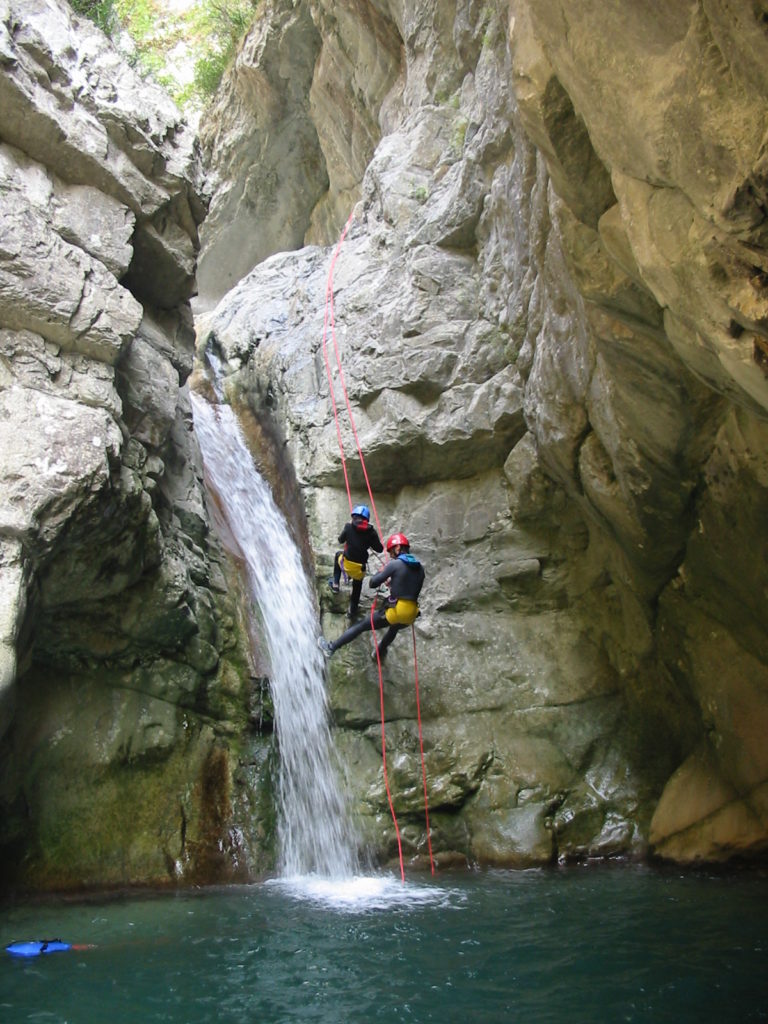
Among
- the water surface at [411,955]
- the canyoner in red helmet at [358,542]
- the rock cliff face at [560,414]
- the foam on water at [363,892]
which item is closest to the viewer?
the rock cliff face at [560,414]

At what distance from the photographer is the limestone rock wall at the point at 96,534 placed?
6547 millimetres

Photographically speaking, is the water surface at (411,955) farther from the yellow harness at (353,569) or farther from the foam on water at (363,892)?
the yellow harness at (353,569)

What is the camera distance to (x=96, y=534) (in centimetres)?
692

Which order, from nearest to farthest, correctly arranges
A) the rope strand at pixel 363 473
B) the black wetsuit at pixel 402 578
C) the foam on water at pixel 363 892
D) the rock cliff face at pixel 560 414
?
the rock cliff face at pixel 560 414 → the foam on water at pixel 363 892 → the rope strand at pixel 363 473 → the black wetsuit at pixel 402 578

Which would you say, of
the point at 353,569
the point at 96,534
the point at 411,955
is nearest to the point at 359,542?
the point at 353,569

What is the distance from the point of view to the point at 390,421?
966cm

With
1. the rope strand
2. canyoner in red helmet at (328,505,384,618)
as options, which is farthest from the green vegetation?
canyoner in red helmet at (328,505,384,618)

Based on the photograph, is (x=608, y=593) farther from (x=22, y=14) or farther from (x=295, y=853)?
(x=22, y=14)

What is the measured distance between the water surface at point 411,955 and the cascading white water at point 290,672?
0.91 m

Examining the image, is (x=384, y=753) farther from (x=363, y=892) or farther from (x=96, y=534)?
(x=96, y=534)

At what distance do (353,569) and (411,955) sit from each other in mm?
4327

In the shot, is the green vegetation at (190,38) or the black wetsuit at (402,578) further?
the green vegetation at (190,38)

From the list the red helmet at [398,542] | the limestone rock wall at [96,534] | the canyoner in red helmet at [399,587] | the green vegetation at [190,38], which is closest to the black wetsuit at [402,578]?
the canyoner in red helmet at [399,587]

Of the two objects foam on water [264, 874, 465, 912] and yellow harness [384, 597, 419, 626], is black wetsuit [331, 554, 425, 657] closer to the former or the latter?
yellow harness [384, 597, 419, 626]
